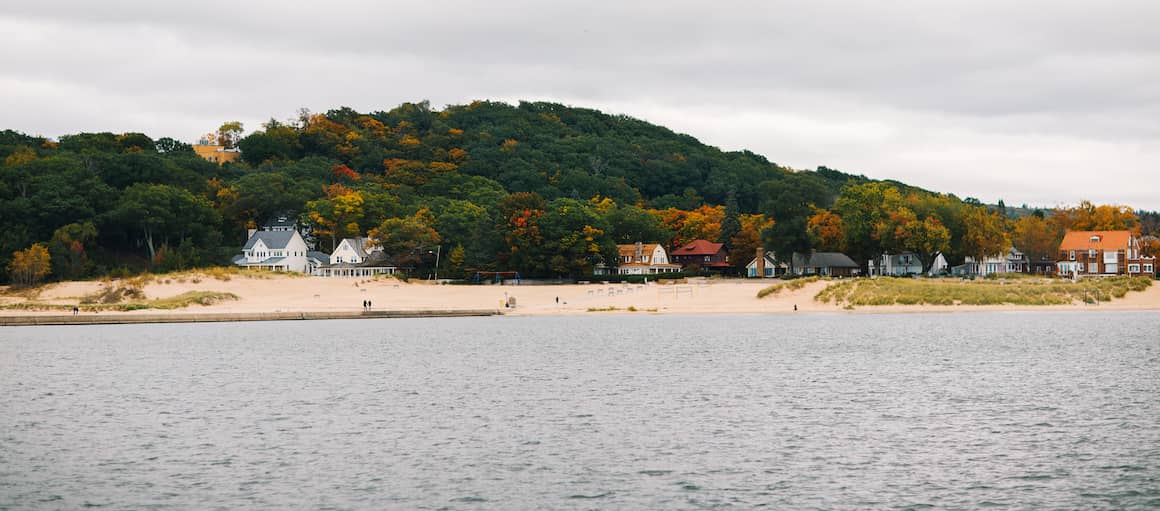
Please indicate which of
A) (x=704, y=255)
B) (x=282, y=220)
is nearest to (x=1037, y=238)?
(x=704, y=255)

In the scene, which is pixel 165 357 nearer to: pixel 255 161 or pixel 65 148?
pixel 65 148

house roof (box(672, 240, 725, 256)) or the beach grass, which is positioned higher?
house roof (box(672, 240, 725, 256))

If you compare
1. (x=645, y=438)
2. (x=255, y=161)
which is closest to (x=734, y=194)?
(x=255, y=161)

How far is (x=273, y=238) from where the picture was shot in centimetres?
12769

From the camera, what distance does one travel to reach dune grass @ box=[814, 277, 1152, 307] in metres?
83.7

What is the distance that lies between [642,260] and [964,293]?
5205cm

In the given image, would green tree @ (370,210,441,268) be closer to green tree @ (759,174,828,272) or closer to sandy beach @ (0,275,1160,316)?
sandy beach @ (0,275,1160,316)

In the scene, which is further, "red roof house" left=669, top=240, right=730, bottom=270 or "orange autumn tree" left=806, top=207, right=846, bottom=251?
"red roof house" left=669, top=240, right=730, bottom=270

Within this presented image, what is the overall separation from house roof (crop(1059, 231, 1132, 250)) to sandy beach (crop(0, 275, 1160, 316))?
158 feet

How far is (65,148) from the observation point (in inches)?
5566

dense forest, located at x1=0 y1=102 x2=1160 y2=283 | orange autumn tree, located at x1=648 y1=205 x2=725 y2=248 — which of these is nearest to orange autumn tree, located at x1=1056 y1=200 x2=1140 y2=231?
dense forest, located at x1=0 y1=102 x2=1160 y2=283

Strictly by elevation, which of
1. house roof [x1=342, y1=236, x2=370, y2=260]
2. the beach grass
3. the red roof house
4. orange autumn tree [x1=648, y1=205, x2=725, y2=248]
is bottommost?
the beach grass

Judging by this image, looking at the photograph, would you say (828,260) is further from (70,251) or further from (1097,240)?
(70,251)

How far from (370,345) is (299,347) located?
4224 mm
